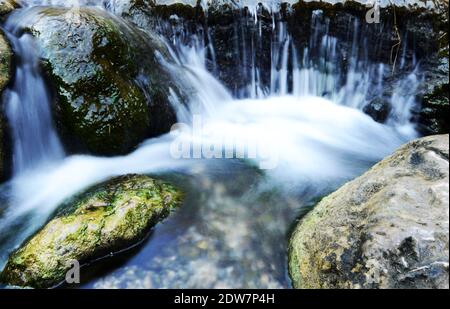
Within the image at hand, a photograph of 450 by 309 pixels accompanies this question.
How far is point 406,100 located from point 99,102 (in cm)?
547

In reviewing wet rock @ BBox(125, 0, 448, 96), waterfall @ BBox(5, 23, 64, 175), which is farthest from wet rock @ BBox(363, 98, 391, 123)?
waterfall @ BBox(5, 23, 64, 175)

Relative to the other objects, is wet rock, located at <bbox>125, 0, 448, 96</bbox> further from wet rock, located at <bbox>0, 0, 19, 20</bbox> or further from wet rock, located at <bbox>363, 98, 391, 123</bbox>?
wet rock, located at <bbox>0, 0, 19, 20</bbox>

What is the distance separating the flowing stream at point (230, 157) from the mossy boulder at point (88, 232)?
21cm

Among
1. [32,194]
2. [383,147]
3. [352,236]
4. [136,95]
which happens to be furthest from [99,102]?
[383,147]

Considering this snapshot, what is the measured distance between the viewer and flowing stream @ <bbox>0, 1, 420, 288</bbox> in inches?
160

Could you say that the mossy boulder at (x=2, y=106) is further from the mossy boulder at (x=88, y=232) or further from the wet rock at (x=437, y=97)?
the wet rock at (x=437, y=97)

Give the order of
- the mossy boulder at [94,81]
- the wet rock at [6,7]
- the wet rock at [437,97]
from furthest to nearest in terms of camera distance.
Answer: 1. the wet rock at [437,97]
2. the wet rock at [6,7]
3. the mossy boulder at [94,81]

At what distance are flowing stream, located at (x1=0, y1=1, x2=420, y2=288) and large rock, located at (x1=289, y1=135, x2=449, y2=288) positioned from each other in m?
0.67

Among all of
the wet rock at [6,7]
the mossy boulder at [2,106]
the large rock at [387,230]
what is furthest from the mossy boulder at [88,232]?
the wet rock at [6,7]

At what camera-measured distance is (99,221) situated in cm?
400

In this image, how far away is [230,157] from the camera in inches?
243

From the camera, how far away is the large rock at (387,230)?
105 inches

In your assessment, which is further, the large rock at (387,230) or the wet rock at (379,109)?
the wet rock at (379,109)

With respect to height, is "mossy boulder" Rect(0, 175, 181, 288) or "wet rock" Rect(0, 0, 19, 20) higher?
"wet rock" Rect(0, 0, 19, 20)
